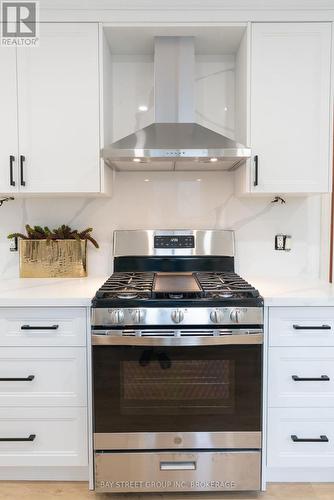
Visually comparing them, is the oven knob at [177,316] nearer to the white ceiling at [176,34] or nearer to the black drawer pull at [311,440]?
the black drawer pull at [311,440]

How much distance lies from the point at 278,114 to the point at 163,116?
2.06 ft

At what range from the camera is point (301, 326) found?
1707 millimetres

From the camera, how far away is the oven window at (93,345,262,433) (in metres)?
1.65

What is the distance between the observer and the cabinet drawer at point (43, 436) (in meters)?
1.74

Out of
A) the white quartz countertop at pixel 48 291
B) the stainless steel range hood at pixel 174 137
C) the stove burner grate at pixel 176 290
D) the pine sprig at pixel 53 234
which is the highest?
the stainless steel range hood at pixel 174 137

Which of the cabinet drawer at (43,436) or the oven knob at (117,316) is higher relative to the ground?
the oven knob at (117,316)

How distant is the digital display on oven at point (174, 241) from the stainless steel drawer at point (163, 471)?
1133 millimetres

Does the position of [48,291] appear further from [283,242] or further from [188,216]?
[283,242]

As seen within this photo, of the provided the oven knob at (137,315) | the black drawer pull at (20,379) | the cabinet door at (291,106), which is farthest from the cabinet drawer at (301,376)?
the black drawer pull at (20,379)

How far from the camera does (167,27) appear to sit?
6.42 ft

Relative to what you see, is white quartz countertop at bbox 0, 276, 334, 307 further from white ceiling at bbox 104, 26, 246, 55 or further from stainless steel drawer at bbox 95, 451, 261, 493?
white ceiling at bbox 104, 26, 246, 55

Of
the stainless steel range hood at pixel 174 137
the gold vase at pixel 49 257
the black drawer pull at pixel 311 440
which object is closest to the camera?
the black drawer pull at pixel 311 440

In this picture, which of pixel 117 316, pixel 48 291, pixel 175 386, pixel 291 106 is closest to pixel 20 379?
pixel 48 291

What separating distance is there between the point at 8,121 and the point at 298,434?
2.17 meters
